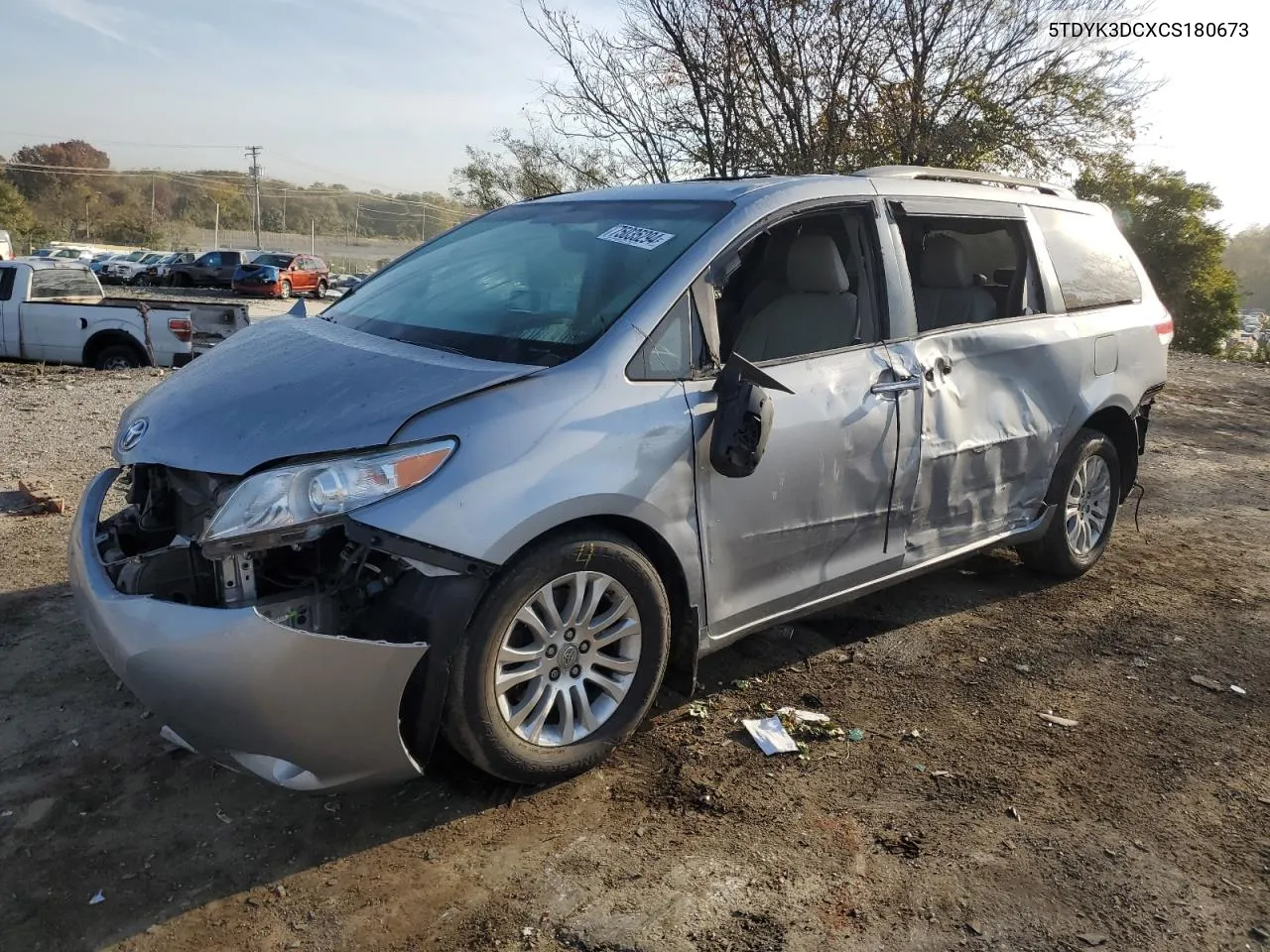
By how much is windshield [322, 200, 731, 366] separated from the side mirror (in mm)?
422

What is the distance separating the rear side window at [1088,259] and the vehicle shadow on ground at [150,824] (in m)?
2.88

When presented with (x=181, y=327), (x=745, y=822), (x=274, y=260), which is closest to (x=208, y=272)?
(x=274, y=260)

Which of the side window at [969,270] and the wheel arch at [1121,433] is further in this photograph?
the wheel arch at [1121,433]

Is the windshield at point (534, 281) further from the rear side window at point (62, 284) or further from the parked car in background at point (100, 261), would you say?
the parked car in background at point (100, 261)

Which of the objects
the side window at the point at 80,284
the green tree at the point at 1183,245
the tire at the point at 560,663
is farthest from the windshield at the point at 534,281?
the green tree at the point at 1183,245

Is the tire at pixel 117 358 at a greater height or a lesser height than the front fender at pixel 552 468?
greater

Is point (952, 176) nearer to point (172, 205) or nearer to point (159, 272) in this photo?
point (159, 272)

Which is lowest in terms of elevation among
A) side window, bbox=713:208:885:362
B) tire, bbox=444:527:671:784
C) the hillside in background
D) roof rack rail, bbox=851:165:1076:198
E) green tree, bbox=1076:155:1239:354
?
tire, bbox=444:527:671:784

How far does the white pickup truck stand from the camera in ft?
38.3

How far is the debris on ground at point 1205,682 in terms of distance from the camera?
13.0ft

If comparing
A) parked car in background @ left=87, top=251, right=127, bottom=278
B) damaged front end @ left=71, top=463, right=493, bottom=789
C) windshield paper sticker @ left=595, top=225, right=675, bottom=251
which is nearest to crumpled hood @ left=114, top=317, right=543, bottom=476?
damaged front end @ left=71, top=463, right=493, bottom=789

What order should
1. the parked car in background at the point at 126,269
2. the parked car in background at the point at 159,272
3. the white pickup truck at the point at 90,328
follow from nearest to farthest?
the white pickup truck at the point at 90,328 → the parked car in background at the point at 159,272 → the parked car in background at the point at 126,269

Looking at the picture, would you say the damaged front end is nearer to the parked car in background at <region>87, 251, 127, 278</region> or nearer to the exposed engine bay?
the exposed engine bay

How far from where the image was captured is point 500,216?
4.24m
